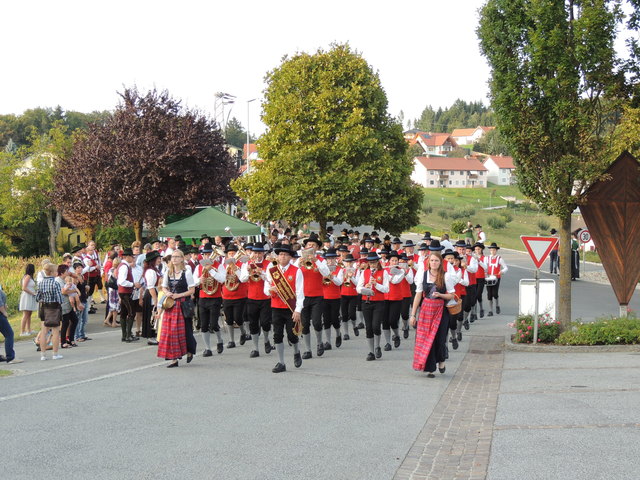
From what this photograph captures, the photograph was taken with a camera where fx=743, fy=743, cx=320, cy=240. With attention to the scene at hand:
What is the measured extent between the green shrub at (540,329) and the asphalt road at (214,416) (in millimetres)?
1493

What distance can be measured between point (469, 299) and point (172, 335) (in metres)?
7.87

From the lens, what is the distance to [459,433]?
26.1ft

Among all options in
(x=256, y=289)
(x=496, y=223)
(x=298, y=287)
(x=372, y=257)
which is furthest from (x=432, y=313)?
(x=496, y=223)

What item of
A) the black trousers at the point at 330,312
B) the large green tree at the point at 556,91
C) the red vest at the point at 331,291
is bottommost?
the black trousers at the point at 330,312

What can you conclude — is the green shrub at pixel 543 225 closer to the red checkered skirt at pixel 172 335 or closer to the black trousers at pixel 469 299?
the black trousers at pixel 469 299

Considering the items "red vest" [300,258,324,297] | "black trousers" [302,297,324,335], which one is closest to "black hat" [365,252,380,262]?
"red vest" [300,258,324,297]

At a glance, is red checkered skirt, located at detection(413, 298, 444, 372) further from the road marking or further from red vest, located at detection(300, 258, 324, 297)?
the road marking

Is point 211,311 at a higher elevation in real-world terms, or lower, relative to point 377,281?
lower

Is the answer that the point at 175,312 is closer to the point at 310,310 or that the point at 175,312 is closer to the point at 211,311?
the point at 211,311

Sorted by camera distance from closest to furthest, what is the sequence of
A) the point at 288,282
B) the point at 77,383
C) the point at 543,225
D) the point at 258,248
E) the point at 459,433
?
the point at 459,433 < the point at 77,383 < the point at 288,282 < the point at 258,248 < the point at 543,225

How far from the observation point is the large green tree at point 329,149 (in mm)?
28688

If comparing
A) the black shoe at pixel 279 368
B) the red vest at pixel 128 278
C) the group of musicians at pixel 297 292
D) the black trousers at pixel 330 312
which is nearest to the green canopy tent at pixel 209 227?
the red vest at pixel 128 278

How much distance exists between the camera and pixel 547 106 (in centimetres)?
1445

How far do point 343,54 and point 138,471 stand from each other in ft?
82.1
